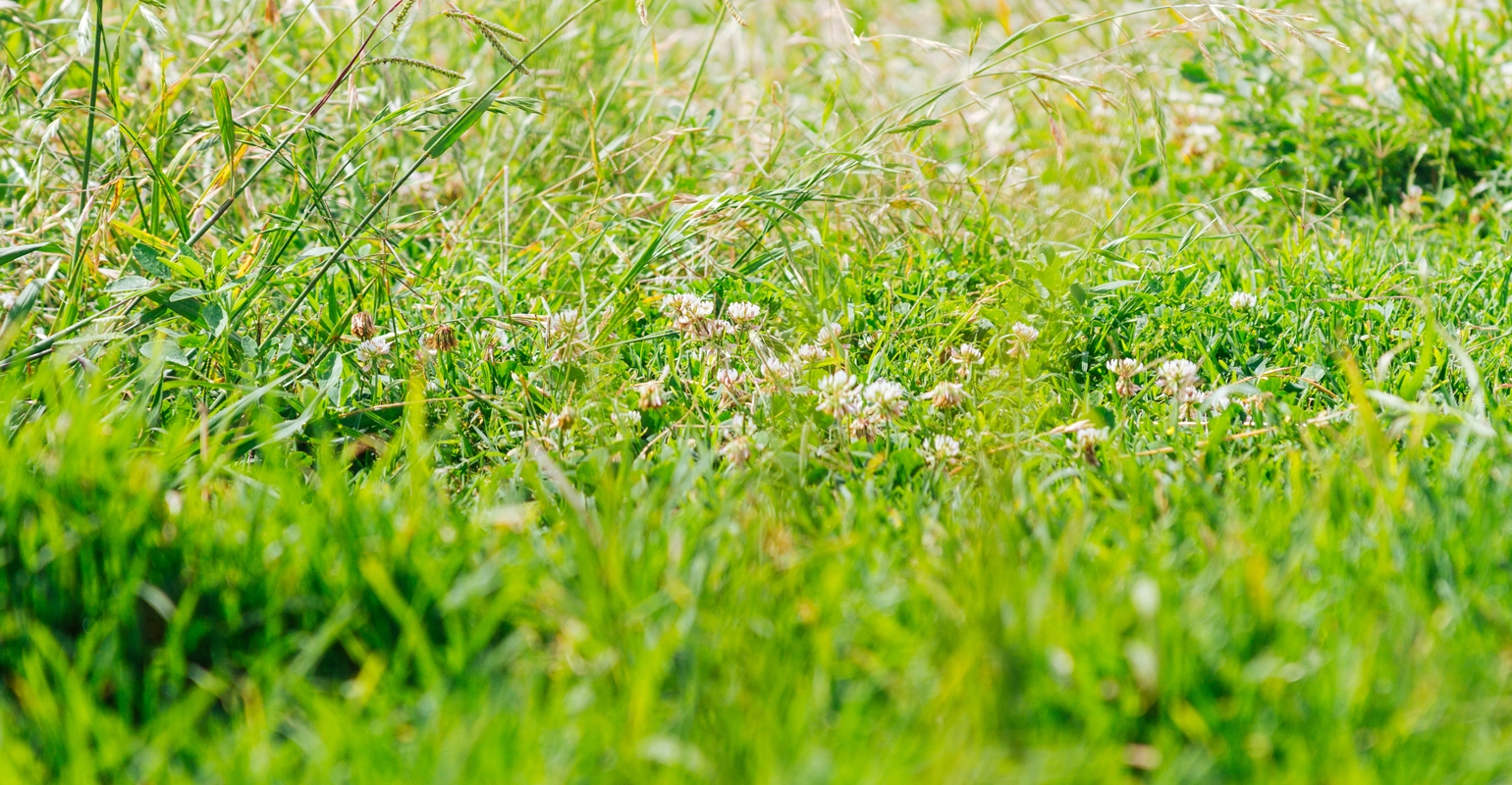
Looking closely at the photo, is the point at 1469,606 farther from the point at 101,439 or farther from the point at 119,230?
the point at 119,230

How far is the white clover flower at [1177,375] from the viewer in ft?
7.22

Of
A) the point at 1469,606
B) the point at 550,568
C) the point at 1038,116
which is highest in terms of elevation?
the point at 550,568

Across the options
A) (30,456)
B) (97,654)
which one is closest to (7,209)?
(30,456)

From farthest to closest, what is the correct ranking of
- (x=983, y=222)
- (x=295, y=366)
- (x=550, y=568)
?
(x=983, y=222) → (x=295, y=366) → (x=550, y=568)

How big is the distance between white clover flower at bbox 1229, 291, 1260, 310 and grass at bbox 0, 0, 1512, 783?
0.04 meters

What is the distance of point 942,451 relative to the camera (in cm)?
204

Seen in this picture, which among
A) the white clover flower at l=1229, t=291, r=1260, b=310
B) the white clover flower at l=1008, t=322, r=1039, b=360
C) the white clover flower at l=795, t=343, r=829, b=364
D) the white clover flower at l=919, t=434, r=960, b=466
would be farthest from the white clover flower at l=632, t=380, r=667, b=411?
the white clover flower at l=1229, t=291, r=1260, b=310

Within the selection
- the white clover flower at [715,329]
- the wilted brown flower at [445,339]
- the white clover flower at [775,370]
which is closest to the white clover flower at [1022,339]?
the white clover flower at [775,370]

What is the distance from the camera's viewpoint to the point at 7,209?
2.67 metres

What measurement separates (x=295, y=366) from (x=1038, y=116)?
304 cm

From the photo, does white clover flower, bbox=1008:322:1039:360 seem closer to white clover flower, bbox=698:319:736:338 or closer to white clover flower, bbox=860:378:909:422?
white clover flower, bbox=860:378:909:422

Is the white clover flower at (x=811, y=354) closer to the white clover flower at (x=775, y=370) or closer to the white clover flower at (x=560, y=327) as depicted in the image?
the white clover flower at (x=775, y=370)

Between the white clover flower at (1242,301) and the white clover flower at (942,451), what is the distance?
0.87 metres

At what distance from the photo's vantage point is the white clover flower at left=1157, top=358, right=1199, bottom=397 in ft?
7.22
